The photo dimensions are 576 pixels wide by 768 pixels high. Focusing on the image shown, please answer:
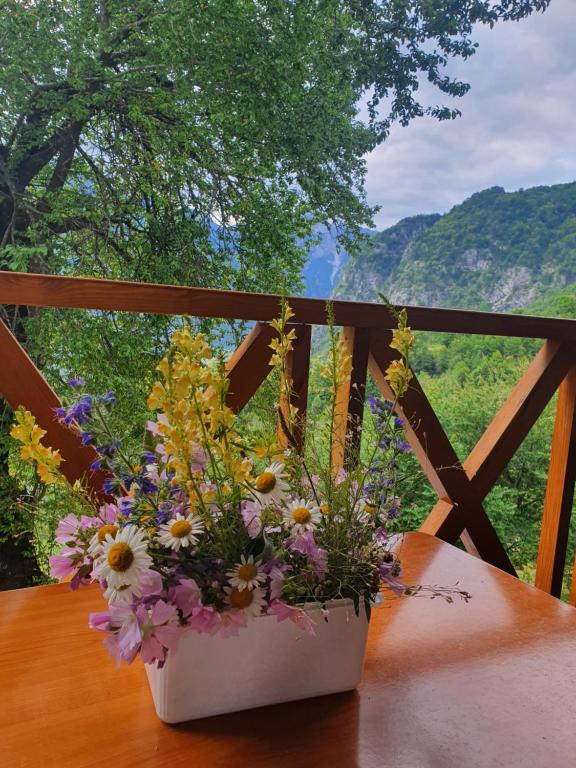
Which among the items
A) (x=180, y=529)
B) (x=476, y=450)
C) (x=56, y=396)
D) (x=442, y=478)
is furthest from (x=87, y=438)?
(x=476, y=450)

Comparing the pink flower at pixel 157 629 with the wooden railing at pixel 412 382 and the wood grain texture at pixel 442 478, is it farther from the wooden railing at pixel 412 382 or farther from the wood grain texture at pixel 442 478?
the wood grain texture at pixel 442 478

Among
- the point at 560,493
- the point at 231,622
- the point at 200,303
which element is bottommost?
the point at 560,493

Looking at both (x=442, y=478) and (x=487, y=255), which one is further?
(x=487, y=255)

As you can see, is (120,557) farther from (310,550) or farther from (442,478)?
(442,478)

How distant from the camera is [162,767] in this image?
19.7 inches

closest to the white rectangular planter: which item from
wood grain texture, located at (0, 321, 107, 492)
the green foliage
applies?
wood grain texture, located at (0, 321, 107, 492)

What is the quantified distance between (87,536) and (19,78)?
454 centimetres

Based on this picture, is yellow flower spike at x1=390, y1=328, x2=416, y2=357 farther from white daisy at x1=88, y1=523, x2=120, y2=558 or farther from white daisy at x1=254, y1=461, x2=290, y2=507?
white daisy at x1=88, y1=523, x2=120, y2=558

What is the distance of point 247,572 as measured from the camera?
505 millimetres

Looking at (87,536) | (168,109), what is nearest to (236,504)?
(87,536)

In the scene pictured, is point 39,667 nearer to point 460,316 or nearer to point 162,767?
point 162,767

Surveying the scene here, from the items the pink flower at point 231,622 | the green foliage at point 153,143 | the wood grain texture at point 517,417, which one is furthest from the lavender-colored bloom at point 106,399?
the green foliage at point 153,143

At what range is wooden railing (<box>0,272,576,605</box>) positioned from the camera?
1.15 metres

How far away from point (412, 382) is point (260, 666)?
81 cm
